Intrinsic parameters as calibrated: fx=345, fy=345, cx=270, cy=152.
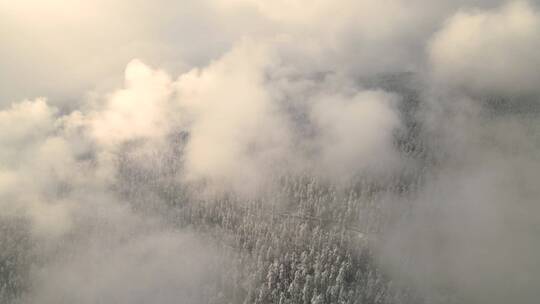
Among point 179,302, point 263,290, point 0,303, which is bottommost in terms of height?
point 0,303

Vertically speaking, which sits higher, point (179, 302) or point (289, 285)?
point (289, 285)

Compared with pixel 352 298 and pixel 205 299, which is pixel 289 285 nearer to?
pixel 352 298

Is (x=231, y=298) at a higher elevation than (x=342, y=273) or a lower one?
lower

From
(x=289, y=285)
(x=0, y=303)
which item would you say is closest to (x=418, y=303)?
(x=289, y=285)

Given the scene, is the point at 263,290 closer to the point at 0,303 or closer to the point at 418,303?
the point at 418,303

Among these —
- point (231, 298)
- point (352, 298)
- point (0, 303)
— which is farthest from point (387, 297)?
point (0, 303)

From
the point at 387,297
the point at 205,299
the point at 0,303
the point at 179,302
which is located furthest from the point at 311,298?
the point at 0,303

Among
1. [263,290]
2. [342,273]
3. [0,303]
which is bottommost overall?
[0,303]
